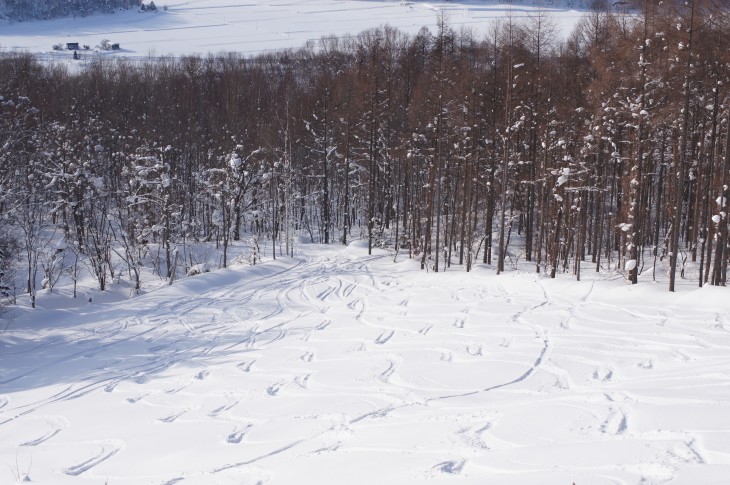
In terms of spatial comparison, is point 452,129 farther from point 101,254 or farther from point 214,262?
point 101,254

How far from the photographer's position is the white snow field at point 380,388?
7.01 metres

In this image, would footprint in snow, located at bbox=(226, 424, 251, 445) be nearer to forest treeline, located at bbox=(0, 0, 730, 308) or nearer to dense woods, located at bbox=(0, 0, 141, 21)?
forest treeline, located at bbox=(0, 0, 730, 308)

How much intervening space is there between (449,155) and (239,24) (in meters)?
104

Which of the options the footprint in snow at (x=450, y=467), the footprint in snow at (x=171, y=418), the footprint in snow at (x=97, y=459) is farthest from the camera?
the footprint in snow at (x=171, y=418)

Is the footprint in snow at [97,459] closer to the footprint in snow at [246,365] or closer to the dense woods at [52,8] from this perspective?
the footprint in snow at [246,365]

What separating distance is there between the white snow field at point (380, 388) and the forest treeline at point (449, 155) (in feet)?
15.8

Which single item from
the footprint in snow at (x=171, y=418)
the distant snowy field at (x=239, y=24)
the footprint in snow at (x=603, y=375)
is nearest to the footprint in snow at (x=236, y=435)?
the footprint in snow at (x=171, y=418)

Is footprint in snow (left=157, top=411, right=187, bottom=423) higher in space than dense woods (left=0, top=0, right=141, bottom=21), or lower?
lower

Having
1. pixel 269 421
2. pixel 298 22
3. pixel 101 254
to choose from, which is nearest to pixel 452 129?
pixel 101 254

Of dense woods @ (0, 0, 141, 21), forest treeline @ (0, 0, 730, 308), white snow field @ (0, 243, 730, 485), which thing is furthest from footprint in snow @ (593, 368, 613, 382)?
dense woods @ (0, 0, 141, 21)

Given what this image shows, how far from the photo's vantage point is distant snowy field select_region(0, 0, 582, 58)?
332 feet

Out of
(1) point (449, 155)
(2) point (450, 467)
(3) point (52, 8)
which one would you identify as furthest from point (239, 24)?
(2) point (450, 467)

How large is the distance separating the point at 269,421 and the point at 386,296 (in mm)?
12552

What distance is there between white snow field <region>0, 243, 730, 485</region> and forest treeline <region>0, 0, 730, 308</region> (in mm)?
4830
